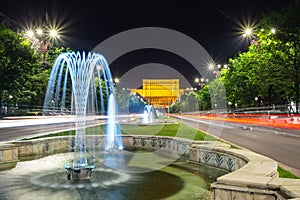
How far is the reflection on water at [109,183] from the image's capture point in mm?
7750

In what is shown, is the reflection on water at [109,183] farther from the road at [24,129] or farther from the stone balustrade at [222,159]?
the road at [24,129]

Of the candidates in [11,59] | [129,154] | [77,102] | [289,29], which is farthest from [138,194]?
[11,59]

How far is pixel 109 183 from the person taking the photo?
8.92m

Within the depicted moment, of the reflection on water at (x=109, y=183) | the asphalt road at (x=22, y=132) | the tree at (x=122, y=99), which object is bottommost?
the reflection on water at (x=109, y=183)

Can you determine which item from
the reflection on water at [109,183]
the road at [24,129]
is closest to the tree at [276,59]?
the road at [24,129]

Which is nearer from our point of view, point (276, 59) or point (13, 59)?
point (13, 59)

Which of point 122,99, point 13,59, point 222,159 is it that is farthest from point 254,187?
point 122,99

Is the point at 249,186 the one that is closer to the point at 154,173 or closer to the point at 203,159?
the point at 154,173

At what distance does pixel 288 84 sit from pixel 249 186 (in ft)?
121

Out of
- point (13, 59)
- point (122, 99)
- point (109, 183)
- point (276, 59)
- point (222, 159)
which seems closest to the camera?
point (109, 183)

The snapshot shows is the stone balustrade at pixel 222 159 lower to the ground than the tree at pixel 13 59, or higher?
lower

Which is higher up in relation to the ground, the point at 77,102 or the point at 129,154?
the point at 77,102

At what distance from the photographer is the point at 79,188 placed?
330 inches

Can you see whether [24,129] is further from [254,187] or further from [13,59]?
[254,187]
